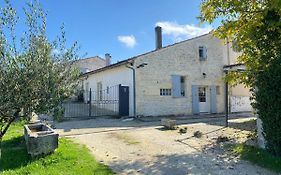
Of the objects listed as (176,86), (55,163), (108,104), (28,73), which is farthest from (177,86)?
(28,73)

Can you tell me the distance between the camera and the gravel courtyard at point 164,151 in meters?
6.98

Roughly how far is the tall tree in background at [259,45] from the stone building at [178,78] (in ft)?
28.5

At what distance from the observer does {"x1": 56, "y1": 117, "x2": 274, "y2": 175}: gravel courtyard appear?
6.98 m

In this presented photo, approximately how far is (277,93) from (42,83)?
5.70 metres

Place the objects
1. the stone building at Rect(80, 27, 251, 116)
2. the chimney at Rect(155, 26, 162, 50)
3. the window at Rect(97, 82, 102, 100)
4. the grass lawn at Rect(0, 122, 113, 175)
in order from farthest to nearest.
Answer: the window at Rect(97, 82, 102, 100) < the chimney at Rect(155, 26, 162, 50) < the stone building at Rect(80, 27, 251, 116) < the grass lawn at Rect(0, 122, 113, 175)

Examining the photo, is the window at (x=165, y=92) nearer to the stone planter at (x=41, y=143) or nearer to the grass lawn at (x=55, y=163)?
the grass lawn at (x=55, y=163)

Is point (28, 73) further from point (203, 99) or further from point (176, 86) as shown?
point (203, 99)

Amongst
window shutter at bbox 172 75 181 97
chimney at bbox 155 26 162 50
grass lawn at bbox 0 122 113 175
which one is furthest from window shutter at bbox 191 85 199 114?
grass lawn at bbox 0 122 113 175

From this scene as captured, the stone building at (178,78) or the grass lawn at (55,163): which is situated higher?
the stone building at (178,78)

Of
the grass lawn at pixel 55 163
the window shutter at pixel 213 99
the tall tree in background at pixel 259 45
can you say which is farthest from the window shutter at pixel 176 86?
the grass lawn at pixel 55 163

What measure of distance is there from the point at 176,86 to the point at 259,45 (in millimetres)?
11167

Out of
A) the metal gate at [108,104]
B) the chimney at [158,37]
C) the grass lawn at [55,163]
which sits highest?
the chimney at [158,37]

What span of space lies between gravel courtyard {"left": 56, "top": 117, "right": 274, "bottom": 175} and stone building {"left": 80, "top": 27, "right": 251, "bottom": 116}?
6287 millimetres

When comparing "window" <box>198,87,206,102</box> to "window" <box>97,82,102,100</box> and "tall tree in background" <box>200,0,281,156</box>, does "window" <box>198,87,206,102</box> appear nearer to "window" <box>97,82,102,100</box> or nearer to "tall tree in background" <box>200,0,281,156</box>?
"window" <box>97,82,102,100</box>
